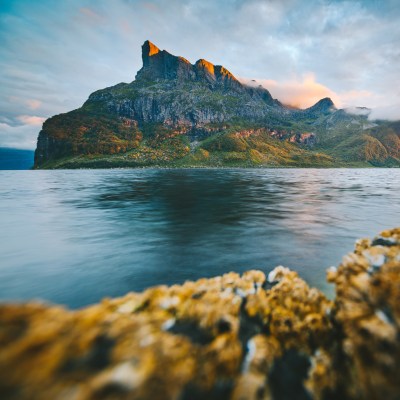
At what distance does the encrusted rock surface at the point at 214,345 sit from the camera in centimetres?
465

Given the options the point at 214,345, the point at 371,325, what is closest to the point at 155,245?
the point at 214,345

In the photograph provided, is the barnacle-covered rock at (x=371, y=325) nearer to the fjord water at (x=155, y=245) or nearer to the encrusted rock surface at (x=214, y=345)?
the encrusted rock surface at (x=214, y=345)

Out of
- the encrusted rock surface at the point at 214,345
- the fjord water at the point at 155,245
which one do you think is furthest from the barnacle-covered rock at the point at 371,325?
the fjord water at the point at 155,245

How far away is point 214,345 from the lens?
21.1 ft

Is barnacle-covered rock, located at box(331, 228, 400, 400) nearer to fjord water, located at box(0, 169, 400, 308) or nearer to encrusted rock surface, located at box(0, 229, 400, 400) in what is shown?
encrusted rock surface, located at box(0, 229, 400, 400)

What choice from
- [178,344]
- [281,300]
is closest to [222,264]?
[281,300]

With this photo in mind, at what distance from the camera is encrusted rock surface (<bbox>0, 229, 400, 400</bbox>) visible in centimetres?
465

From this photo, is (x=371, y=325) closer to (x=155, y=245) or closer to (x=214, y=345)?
(x=214, y=345)

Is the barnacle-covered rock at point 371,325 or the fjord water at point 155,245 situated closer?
the barnacle-covered rock at point 371,325

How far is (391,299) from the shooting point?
6.73m

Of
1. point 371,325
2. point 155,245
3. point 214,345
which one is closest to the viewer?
point 371,325

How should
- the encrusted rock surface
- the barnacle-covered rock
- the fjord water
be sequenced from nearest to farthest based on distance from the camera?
the encrusted rock surface → the barnacle-covered rock → the fjord water

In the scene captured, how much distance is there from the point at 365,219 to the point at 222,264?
25423mm

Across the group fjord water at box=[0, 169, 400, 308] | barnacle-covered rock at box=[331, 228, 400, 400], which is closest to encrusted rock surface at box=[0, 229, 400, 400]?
barnacle-covered rock at box=[331, 228, 400, 400]
